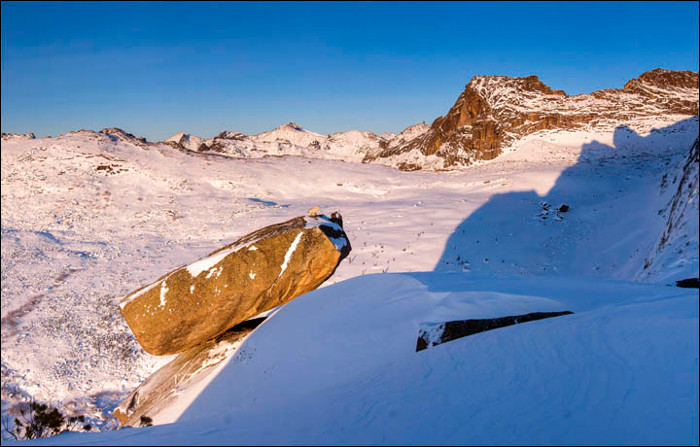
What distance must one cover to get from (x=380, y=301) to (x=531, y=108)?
2687 inches

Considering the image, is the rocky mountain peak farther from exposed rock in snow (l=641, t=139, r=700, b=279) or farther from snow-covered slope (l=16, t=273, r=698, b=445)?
snow-covered slope (l=16, t=273, r=698, b=445)

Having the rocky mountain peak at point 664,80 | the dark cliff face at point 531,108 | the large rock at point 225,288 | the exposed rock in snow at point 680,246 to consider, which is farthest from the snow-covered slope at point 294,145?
the exposed rock in snow at point 680,246

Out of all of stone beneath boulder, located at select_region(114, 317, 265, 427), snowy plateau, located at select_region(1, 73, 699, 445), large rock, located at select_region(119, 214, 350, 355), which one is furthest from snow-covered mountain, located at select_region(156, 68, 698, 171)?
stone beneath boulder, located at select_region(114, 317, 265, 427)

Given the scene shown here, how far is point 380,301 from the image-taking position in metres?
8.41

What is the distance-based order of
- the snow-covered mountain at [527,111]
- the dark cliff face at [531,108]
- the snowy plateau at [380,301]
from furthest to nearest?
1. the dark cliff face at [531,108]
2. the snow-covered mountain at [527,111]
3. the snowy plateau at [380,301]

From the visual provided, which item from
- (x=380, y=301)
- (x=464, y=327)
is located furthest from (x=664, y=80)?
(x=464, y=327)

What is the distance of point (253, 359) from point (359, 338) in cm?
262

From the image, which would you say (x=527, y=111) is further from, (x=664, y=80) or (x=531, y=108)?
(x=664, y=80)

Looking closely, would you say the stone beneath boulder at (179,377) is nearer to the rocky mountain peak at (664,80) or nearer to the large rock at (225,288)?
the large rock at (225,288)

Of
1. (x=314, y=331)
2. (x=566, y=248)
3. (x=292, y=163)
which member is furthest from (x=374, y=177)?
(x=314, y=331)

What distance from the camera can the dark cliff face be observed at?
55.8 metres

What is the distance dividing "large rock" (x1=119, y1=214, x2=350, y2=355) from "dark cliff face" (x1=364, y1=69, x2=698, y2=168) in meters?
54.2

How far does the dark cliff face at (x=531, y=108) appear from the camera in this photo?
183 ft

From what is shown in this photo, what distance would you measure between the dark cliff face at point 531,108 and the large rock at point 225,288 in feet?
178
